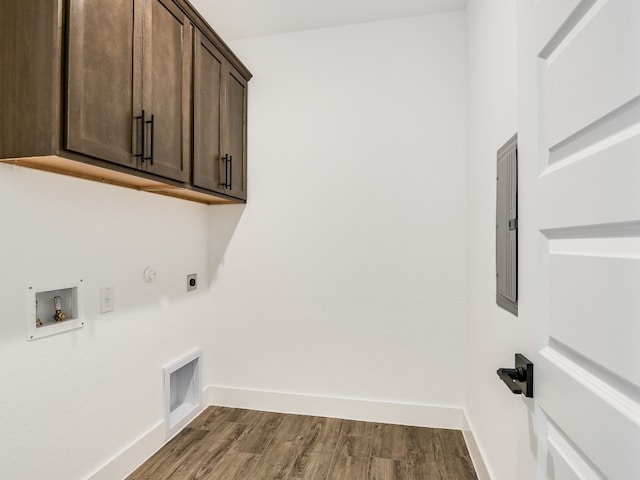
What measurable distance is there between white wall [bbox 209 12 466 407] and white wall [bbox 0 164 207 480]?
0.57 metres

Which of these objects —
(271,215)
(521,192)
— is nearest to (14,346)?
(271,215)

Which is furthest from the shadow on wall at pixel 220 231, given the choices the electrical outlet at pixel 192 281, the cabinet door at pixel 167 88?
the cabinet door at pixel 167 88

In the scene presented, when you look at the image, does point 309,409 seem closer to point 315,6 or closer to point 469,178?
point 469,178

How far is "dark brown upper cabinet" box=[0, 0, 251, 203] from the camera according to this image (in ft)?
3.93

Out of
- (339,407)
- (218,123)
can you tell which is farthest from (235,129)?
(339,407)

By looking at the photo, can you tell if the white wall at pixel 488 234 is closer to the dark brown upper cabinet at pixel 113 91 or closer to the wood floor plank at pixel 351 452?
the wood floor plank at pixel 351 452

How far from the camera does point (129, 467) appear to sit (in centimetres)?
188

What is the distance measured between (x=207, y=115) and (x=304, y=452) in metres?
2.08

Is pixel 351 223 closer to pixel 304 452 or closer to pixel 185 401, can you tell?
pixel 304 452

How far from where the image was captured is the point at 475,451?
1946 mm

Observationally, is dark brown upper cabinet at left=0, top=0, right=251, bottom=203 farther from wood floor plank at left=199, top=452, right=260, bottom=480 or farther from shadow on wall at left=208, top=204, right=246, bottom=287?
wood floor plank at left=199, top=452, right=260, bottom=480

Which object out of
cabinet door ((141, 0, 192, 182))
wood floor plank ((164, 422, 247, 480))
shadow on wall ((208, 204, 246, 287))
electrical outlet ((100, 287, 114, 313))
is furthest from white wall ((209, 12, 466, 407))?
electrical outlet ((100, 287, 114, 313))

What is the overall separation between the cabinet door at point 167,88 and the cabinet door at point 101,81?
95 millimetres

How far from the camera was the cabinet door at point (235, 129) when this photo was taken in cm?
232
